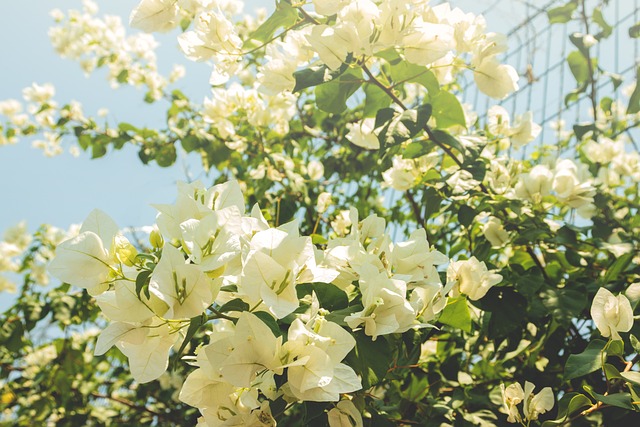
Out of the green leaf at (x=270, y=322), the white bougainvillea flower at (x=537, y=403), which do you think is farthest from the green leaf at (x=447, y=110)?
the green leaf at (x=270, y=322)

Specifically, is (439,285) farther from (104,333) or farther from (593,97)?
(593,97)

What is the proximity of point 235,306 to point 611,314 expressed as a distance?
455 mm

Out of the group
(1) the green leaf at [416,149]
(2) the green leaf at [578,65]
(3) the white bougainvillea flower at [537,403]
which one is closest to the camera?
(3) the white bougainvillea flower at [537,403]

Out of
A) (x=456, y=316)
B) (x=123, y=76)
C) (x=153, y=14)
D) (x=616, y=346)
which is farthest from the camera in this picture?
(x=123, y=76)

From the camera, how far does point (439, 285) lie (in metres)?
A: 0.64

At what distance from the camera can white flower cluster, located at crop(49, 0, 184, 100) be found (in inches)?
93.2

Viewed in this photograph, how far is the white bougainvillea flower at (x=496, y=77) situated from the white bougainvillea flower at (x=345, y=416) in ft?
1.93

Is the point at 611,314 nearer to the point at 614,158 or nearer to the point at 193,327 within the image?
the point at 193,327

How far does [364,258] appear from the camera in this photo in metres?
0.63

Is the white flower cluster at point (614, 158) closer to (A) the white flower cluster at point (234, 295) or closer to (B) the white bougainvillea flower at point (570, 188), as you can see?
(B) the white bougainvillea flower at point (570, 188)

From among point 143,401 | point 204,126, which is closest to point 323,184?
point 204,126

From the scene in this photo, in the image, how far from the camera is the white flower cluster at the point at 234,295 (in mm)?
510

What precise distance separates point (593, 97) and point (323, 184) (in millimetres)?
880

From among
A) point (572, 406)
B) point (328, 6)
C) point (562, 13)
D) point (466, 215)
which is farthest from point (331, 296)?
point (562, 13)
